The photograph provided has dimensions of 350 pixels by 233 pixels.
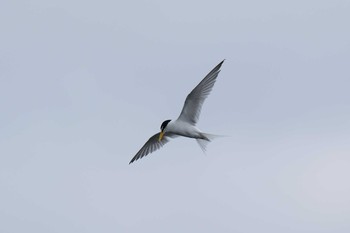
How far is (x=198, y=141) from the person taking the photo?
109 feet

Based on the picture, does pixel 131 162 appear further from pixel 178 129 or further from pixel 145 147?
pixel 178 129

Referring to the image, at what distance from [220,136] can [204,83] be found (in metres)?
2.42

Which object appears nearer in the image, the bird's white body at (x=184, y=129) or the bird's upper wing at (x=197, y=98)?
the bird's upper wing at (x=197, y=98)

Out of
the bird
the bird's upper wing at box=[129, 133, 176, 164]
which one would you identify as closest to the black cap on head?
the bird

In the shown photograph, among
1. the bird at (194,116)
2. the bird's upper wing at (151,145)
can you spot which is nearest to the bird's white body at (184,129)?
the bird at (194,116)

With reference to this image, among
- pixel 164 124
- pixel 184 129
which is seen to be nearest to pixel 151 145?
pixel 164 124

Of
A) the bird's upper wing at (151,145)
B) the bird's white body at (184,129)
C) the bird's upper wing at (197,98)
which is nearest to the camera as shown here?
the bird's upper wing at (197,98)

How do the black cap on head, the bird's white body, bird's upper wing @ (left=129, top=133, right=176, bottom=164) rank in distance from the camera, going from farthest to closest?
1. bird's upper wing @ (left=129, top=133, right=176, bottom=164)
2. the black cap on head
3. the bird's white body

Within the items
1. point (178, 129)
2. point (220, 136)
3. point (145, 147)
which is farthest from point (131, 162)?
point (220, 136)

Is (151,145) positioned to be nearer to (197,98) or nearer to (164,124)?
(164,124)

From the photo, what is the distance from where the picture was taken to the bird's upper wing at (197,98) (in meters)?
32.0

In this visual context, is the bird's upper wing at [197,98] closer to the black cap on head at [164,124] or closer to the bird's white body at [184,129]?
the bird's white body at [184,129]

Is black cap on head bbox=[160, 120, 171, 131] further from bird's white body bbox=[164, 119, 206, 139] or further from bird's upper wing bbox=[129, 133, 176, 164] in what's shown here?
bird's upper wing bbox=[129, 133, 176, 164]

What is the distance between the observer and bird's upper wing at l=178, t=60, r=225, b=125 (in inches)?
1261
